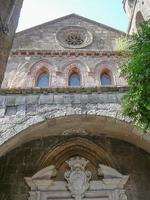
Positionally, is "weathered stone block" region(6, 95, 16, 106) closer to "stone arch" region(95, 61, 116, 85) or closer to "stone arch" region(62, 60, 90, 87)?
"stone arch" region(62, 60, 90, 87)

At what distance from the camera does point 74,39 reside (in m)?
17.7

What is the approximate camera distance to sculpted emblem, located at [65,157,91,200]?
7.44 metres

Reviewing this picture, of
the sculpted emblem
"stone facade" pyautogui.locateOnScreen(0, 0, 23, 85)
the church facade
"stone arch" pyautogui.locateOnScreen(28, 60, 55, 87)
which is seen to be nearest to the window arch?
"stone arch" pyautogui.locateOnScreen(28, 60, 55, 87)

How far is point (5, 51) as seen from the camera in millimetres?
7512

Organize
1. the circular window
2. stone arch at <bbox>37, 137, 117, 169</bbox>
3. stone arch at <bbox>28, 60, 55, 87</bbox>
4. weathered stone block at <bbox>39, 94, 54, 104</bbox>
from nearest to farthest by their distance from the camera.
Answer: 1. weathered stone block at <bbox>39, 94, 54, 104</bbox>
2. stone arch at <bbox>37, 137, 117, 169</bbox>
3. stone arch at <bbox>28, 60, 55, 87</bbox>
4. the circular window

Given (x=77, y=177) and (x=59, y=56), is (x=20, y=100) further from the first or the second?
(x=59, y=56)

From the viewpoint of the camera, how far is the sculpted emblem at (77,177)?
24.4 feet

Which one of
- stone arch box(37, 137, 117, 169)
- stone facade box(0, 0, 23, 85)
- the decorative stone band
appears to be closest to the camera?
stone facade box(0, 0, 23, 85)

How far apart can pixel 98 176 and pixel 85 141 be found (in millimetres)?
848

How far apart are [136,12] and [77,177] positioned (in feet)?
41.0

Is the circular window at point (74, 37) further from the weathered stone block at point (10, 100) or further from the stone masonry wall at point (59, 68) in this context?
the weathered stone block at point (10, 100)

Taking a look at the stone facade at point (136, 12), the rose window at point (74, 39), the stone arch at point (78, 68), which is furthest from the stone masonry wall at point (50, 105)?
the rose window at point (74, 39)

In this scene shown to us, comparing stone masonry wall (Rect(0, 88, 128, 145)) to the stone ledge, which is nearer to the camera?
stone masonry wall (Rect(0, 88, 128, 145))

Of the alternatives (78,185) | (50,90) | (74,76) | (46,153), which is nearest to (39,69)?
(74,76)
